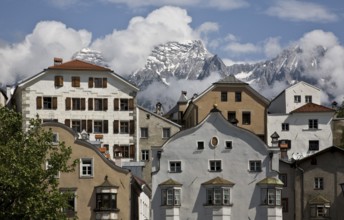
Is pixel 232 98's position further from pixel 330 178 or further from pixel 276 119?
pixel 330 178

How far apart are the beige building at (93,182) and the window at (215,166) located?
889 cm

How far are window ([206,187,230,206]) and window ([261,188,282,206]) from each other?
134 inches

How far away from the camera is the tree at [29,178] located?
299 ft

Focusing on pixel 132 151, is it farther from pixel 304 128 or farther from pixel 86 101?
pixel 304 128

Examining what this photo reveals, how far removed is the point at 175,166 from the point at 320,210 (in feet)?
51.1

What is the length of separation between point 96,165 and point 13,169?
1578cm

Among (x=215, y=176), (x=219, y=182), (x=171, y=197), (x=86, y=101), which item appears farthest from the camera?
(x=86, y=101)

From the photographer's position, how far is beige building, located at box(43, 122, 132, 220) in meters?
106

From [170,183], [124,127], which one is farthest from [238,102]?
[170,183]

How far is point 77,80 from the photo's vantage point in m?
143

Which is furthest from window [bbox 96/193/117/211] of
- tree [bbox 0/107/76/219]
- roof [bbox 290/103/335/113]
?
roof [bbox 290/103/335/113]

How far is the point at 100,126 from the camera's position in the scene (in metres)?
143

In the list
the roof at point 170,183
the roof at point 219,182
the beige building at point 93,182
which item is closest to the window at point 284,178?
the roof at point 219,182

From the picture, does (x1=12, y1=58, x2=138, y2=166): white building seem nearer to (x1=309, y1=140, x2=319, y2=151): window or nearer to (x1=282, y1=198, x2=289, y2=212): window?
(x1=309, y1=140, x2=319, y2=151): window
